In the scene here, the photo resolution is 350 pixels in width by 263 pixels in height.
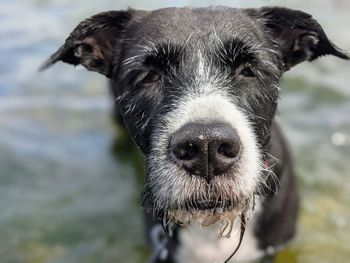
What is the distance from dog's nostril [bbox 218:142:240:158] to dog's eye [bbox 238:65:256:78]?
2.03 ft

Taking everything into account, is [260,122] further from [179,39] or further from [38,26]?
[38,26]

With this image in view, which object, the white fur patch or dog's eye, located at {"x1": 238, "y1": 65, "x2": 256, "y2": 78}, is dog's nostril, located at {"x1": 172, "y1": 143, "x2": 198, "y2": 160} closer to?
the white fur patch

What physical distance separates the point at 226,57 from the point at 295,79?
13.8 ft

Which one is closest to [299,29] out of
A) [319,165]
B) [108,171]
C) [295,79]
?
[319,165]

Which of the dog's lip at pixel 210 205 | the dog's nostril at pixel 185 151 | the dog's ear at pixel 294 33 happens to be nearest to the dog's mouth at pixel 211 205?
the dog's lip at pixel 210 205

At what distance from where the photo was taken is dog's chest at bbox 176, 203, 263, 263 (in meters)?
4.42

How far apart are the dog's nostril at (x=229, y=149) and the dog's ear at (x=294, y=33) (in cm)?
114

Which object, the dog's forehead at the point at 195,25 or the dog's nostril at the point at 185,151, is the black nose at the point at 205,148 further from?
the dog's forehead at the point at 195,25

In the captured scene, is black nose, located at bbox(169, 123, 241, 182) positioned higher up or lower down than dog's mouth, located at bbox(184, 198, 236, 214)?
higher up

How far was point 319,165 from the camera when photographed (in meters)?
6.22

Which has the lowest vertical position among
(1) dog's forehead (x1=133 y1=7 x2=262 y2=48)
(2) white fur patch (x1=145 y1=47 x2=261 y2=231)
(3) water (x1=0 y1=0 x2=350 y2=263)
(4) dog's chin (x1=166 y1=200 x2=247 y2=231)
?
(3) water (x1=0 y1=0 x2=350 y2=263)

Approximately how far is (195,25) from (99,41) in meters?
0.79

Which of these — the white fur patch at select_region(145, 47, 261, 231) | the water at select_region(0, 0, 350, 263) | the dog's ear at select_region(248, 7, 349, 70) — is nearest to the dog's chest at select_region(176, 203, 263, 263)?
the water at select_region(0, 0, 350, 263)

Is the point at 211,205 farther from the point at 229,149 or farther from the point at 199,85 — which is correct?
the point at 199,85
